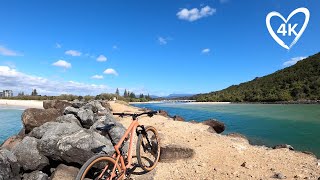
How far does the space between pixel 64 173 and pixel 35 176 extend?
3.09 feet

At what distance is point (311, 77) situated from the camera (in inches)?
5285

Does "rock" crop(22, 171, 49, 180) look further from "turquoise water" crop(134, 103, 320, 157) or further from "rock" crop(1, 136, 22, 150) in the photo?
"turquoise water" crop(134, 103, 320, 157)

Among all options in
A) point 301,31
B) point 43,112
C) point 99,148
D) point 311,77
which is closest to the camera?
point 99,148

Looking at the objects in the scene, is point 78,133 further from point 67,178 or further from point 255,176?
point 255,176

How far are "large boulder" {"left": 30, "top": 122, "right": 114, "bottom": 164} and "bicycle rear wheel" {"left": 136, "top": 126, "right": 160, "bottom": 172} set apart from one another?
145cm

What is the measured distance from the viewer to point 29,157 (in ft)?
31.3

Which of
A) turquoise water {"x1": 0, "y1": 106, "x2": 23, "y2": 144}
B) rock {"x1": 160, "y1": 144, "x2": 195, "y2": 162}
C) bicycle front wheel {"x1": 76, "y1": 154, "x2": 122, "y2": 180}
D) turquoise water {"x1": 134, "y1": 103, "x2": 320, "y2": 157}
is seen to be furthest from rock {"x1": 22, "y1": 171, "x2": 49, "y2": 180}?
turquoise water {"x1": 134, "y1": 103, "x2": 320, "y2": 157}

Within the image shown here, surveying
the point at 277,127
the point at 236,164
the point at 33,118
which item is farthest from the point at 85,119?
the point at 277,127

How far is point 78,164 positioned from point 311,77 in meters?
143

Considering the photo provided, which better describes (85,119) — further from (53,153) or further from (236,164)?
(236,164)

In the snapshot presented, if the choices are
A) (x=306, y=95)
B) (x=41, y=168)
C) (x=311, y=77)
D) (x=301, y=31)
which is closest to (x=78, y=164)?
(x=41, y=168)

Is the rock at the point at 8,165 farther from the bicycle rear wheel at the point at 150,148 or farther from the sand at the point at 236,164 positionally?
the bicycle rear wheel at the point at 150,148

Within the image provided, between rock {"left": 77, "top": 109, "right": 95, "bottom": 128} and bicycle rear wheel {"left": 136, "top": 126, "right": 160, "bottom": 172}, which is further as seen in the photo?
rock {"left": 77, "top": 109, "right": 95, "bottom": 128}

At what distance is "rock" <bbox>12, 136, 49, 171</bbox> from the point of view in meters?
9.52
